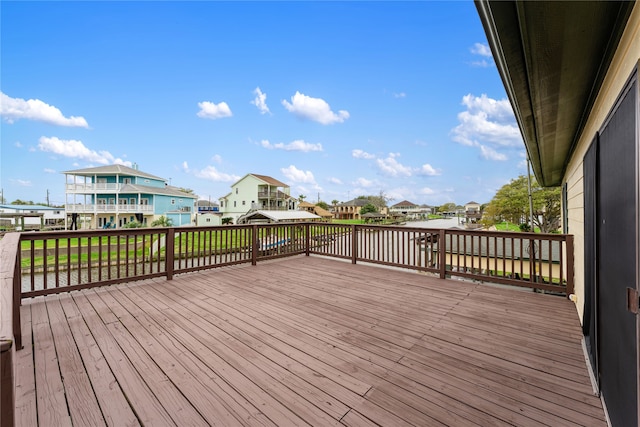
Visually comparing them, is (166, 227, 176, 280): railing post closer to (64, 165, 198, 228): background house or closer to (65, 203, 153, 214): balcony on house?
(64, 165, 198, 228): background house

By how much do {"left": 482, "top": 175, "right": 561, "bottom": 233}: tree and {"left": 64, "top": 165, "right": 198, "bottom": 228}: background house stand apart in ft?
98.0

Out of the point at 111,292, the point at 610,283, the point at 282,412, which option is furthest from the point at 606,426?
the point at 111,292

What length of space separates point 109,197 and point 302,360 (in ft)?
88.2

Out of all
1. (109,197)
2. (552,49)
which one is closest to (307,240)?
(552,49)

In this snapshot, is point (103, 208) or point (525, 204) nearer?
point (525, 204)

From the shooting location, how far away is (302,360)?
6.37 feet

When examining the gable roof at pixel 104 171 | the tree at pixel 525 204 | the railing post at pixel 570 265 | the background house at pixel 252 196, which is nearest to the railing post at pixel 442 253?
the railing post at pixel 570 265

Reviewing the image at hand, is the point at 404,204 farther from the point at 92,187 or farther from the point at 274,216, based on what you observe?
the point at 92,187

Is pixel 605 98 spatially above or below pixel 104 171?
below

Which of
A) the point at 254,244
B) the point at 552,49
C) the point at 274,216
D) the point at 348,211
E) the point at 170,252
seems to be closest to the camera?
the point at 552,49

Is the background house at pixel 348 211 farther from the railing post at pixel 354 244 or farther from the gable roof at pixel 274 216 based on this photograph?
the railing post at pixel 354 244

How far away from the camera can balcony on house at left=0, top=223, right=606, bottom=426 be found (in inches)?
56.2

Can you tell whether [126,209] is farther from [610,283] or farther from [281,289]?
[610,283]

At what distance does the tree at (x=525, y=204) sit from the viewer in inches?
736
